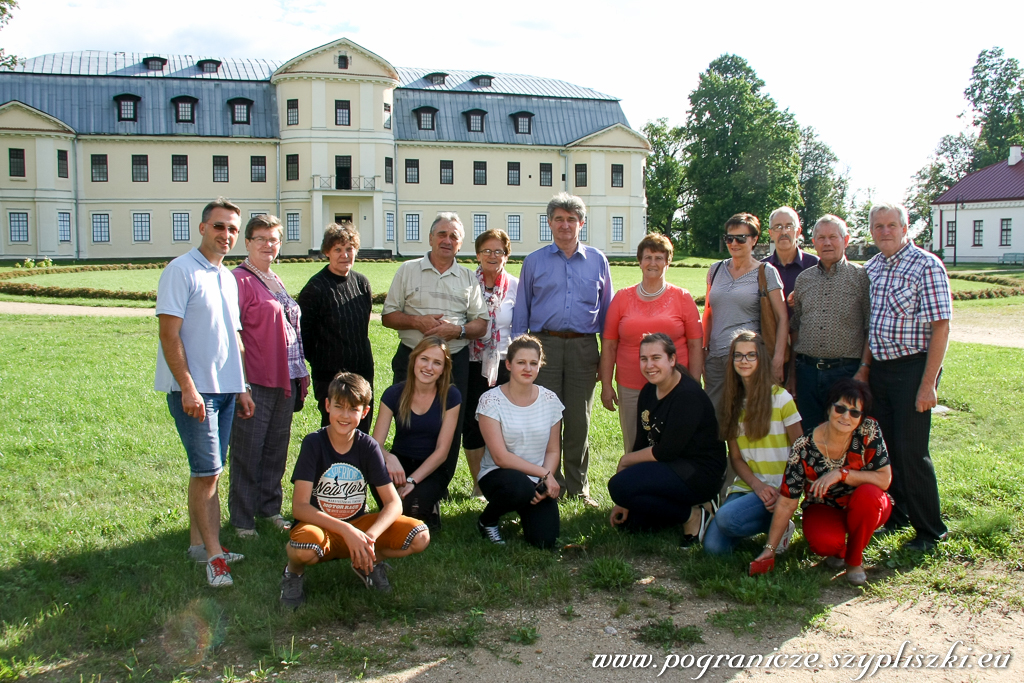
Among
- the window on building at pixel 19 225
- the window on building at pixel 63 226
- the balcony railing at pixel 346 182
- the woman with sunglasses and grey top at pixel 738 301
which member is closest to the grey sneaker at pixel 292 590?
the woman with sunglasses and grey top at pixel 738 301

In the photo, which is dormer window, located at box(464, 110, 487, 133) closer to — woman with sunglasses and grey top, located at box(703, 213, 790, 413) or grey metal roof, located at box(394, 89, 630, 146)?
A: grey metal roof, located at box(394, 89, 630, 146)

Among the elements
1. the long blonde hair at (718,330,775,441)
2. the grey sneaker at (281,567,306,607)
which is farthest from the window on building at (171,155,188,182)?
the long blonde hair at (718,330,775,441)

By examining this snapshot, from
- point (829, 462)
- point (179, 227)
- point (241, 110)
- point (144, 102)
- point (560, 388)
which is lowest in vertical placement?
point (829, 462)

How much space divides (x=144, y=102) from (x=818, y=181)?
54387mm

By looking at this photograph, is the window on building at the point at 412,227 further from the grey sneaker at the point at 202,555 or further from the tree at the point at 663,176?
the grey sneaker at the point at 202,555

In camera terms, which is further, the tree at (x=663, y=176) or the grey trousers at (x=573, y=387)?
the tree at (x=663, y=176)

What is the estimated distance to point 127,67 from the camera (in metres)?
45.3

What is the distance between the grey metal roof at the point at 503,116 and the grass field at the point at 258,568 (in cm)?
4164

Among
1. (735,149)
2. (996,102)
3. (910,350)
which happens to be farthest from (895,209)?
(996,102)

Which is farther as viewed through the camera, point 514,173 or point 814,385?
point 514,173

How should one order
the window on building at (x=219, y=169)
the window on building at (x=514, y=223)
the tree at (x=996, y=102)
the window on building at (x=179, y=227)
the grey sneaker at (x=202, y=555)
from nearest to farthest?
1. the grey sneaker at (x=202, y=555)
2. the window on building at (x=219, y=169)
3. the window on building at (x=179, y=227)
4. the window on building at (x=514, y=223)
5. the tree at (x=996, y=102)

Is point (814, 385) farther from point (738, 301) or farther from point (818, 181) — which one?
point (818, 181)

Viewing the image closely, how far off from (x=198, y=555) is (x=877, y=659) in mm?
3789

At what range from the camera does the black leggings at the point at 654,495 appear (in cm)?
520
